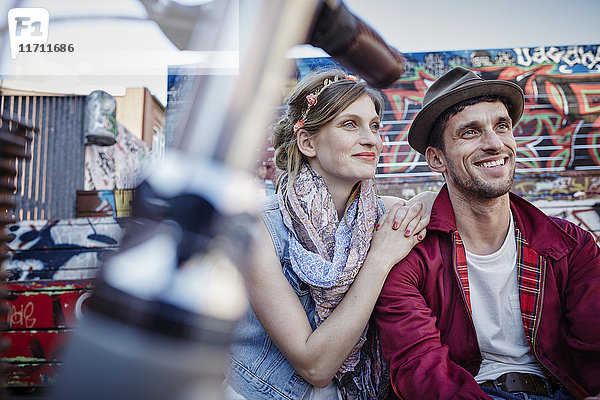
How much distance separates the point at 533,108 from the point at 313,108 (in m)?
6.42

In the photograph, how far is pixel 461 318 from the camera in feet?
6.25

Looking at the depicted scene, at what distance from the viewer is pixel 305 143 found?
2.43 meters

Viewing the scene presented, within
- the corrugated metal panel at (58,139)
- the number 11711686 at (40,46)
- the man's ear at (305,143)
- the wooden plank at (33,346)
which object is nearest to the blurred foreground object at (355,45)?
the number 11711686 at (40,46)

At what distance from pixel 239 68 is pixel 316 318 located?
1.72 meters

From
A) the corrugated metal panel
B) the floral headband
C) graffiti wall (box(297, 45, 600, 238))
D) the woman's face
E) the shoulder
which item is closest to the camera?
the woman's face

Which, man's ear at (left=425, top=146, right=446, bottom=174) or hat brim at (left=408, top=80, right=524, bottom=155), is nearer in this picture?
hat brim at (left=408, top=80, right=524, bottom=155)

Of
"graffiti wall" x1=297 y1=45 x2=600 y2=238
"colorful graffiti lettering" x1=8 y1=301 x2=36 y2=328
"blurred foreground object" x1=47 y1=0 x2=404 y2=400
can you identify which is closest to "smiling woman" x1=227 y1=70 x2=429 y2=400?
"blurred foreground object" x1=47 y1=0 x2=404 y2=400

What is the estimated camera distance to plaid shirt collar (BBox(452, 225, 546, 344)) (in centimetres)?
188

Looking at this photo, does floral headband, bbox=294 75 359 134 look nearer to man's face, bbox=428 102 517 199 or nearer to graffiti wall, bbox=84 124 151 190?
man's face, bbox=428 102 517 199

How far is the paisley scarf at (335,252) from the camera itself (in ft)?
6.38

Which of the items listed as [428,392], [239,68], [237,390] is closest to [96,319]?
[239,68]

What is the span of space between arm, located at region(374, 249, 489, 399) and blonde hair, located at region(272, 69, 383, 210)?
1.61 ft

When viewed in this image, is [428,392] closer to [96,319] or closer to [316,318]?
[316,318]

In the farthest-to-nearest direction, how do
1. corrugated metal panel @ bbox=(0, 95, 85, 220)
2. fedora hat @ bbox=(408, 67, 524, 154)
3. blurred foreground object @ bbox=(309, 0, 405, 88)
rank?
corrugated metal panel @ bbox=(0, 95, 85, 220), fedora hat @ bbox=(408, 67, 524, 154), blurred foreground object @ bbox=(309, 0, 405, 88)
